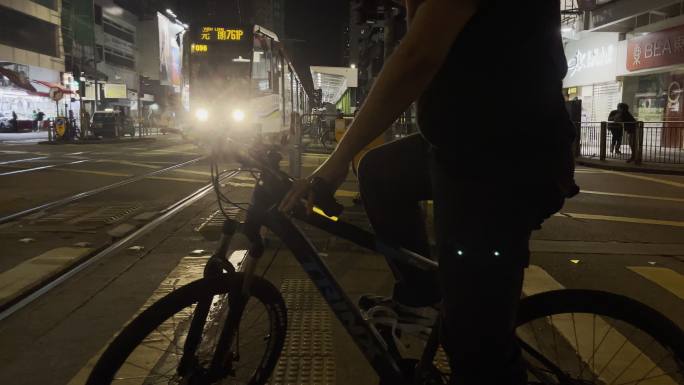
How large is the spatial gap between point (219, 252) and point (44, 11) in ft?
169

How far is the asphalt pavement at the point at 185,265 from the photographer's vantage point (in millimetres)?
3396

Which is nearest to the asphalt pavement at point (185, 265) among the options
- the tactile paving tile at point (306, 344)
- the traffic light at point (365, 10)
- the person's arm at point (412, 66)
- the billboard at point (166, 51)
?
the tactile paving tile at point (306, 344)

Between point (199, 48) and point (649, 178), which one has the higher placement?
point (199, 48)

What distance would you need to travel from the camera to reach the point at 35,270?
199 inches

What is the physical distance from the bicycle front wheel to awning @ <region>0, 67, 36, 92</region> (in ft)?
148

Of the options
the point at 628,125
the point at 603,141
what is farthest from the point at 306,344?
the point at 603,141

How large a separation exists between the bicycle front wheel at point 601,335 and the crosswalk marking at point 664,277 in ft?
9.06

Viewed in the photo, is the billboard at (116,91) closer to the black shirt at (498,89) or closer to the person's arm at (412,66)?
the person's arm at (412,66)

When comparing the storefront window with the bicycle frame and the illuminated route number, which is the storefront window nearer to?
the illuminated route number

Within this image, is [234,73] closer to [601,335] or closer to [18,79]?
[601,335]

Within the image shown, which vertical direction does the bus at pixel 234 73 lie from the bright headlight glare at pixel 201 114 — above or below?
above

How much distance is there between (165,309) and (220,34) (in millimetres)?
17772

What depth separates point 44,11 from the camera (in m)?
45.8

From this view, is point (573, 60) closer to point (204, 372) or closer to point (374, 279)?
point (374, 279)
